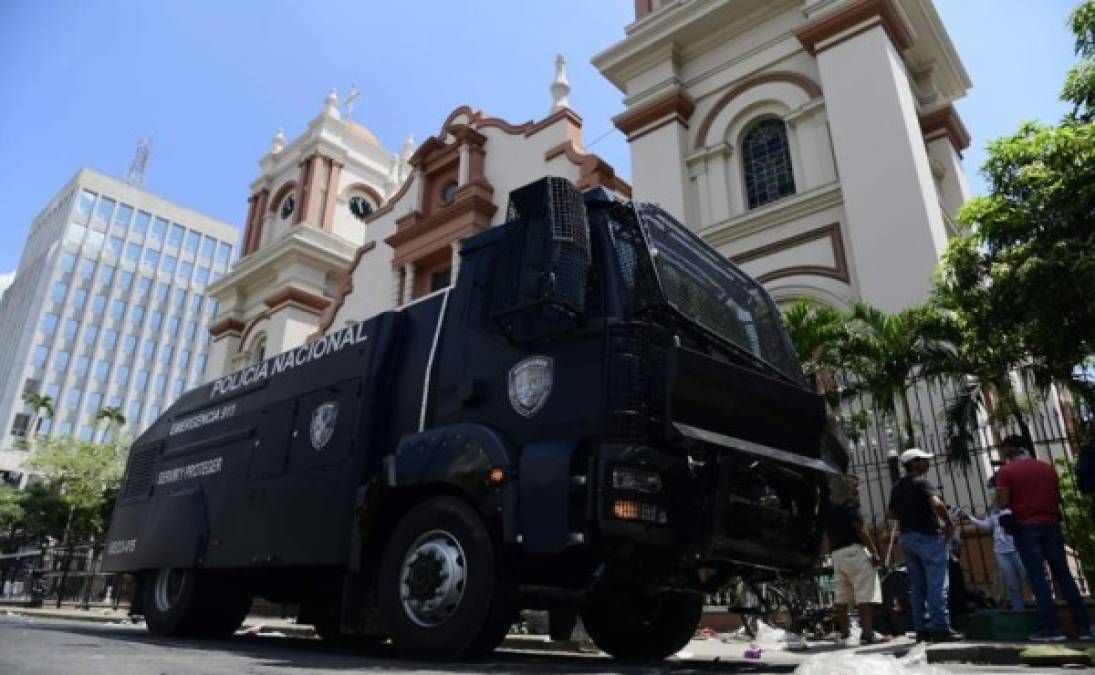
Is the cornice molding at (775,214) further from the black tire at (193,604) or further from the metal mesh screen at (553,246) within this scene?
the black tire at (193,604)

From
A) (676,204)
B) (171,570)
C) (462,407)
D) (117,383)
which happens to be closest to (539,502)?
(462,407)

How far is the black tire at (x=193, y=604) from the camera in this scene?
263 inches

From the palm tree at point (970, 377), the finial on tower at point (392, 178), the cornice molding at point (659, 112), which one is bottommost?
the palm tree at point (970, 377)

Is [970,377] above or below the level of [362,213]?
below

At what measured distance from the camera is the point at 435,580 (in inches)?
169

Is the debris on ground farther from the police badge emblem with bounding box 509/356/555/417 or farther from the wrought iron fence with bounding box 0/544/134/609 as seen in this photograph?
the wrought iron fence with bounding box 0/544/134/609

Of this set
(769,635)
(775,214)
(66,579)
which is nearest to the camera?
(769,635)

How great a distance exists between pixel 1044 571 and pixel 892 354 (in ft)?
14.8

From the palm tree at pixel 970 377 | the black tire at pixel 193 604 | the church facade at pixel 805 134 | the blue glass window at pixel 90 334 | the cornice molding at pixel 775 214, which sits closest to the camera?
the black tire at pixel 193 604

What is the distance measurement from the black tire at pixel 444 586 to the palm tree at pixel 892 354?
313 inches

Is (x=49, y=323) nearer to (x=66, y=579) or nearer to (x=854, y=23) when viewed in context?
(x=66, y=579)

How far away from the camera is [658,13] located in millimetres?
17188

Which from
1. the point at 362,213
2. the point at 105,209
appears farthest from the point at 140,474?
the point at 105,209

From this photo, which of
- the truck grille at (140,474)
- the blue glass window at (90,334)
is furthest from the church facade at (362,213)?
the blue glass window at (90,334)
